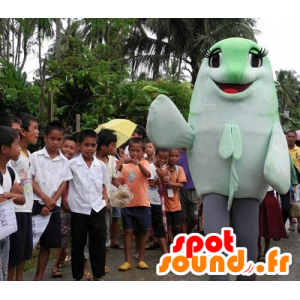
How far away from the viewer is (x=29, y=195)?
413 centimetres

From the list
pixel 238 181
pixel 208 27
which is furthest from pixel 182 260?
pixel 208 27

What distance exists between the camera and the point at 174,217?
6035 mm

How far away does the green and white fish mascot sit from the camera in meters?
3.71

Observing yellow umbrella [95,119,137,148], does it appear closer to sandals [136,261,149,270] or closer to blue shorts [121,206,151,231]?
blue shorts [121,206,151,231]

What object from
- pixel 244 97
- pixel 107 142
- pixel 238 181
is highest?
pixel 244 97

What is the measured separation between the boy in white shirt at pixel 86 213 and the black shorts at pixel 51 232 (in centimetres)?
14

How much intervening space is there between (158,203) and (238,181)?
2.16 m

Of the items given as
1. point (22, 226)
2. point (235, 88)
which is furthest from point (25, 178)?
point (235, 88)

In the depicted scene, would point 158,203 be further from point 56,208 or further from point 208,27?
point 208,27

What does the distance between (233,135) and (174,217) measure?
255 cm

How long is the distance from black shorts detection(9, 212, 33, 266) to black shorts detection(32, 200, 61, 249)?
0.84 ft

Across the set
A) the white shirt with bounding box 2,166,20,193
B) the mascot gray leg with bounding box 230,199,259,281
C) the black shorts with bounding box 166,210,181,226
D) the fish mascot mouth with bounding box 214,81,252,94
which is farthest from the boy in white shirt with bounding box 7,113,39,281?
the black shorts with bounding box 166,210,181,226

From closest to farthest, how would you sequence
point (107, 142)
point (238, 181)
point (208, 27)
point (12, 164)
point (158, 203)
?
point (238, 181)
point (12, 164)
point (107, 142)
point (158, 203)
point (208, 27)

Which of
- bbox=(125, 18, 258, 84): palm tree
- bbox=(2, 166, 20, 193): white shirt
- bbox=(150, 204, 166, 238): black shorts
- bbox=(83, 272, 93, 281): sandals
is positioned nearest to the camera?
bbox=(2, 166, 20, 193): white shirt
